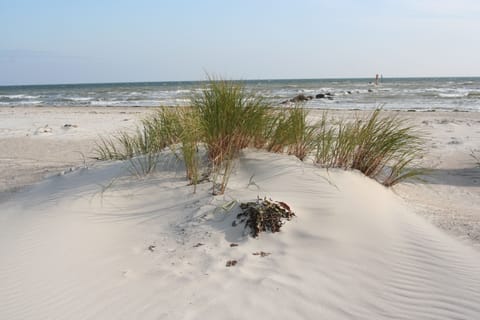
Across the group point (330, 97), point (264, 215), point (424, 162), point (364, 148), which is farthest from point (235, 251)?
point (330, 97)

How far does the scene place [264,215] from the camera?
133 inches

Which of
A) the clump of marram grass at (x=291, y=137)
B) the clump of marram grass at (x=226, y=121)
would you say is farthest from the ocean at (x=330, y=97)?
the clump of marram grass at (x=291, y=137)

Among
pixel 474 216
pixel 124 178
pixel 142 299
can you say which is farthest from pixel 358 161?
pixel 142 299

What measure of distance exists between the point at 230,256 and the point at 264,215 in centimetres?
46

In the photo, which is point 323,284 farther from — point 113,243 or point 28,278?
point 28,278

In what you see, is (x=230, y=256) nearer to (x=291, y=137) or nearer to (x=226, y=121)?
(x=226, y=121)

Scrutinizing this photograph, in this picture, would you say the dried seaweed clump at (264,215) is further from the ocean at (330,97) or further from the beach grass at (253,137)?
the ocean at (330,97)

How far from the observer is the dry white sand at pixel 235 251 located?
2.57 m

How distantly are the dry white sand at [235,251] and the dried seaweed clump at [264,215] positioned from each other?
0.08m

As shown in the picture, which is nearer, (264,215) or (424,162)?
(264,215)

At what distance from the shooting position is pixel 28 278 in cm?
301

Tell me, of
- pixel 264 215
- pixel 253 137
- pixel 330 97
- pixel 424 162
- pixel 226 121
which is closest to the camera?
→ pixel 264 215

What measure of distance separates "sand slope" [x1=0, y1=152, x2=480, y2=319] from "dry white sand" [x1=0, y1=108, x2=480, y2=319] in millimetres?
11

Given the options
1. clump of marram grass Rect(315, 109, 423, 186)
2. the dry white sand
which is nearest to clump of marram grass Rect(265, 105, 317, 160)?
clump of marram grass Rect(315, 109, 423, 186)
